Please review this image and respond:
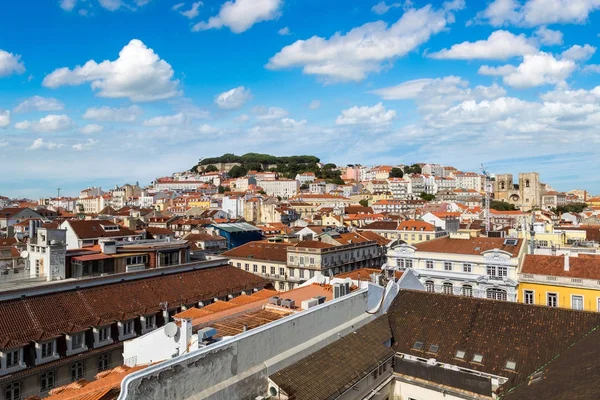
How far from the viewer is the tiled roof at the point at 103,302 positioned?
19.5 meters

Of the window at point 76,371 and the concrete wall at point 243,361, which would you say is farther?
the window at point 76,371

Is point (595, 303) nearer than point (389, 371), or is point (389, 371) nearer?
point (389, 371)

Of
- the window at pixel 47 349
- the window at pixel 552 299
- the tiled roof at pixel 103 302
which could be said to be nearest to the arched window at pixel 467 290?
the window at pixel 552 299

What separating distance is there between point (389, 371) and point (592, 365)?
719 centimetres

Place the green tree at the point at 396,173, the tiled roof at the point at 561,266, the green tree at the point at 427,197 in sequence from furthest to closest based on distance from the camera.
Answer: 1. the green tree at the point at 396,173
2. the green tree at the point at 427,197
3. the tiled roof at the point at 561,266

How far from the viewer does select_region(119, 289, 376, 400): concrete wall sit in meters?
10.3

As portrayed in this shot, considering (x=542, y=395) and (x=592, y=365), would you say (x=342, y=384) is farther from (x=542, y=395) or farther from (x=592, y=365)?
(x=592, y=365)

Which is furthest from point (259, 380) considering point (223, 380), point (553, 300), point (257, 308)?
point (553, 300)

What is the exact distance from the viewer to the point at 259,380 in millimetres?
13062

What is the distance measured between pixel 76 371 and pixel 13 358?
288cm

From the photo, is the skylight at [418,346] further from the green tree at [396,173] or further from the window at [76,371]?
the green tree at [396,173]

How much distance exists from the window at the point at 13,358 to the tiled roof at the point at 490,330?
50.4ft

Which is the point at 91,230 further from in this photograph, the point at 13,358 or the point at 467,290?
the point at 467,290

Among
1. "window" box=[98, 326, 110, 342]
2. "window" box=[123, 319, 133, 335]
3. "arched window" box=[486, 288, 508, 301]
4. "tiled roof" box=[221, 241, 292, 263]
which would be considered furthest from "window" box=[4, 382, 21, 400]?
"tiled roof" box=[221, 241, 292, 263]
